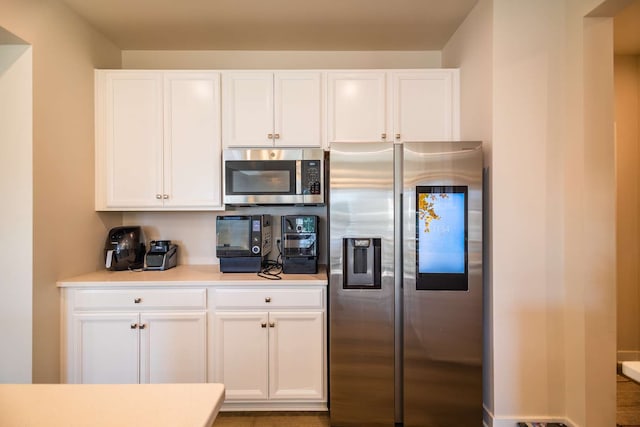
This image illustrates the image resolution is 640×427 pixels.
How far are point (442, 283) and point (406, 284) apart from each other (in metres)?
0.21

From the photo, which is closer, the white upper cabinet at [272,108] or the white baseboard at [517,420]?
the white baseboard at [517,420]

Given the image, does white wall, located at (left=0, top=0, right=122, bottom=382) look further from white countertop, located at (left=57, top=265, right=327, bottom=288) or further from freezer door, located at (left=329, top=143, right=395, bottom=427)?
freezer door, located at (left=329, top=143, right=395, bottom=427)

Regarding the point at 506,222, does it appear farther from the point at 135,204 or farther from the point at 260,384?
the point at 135,204

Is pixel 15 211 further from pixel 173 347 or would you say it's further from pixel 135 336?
pixel 173 347

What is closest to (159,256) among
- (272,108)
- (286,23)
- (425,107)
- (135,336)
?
(135,336)

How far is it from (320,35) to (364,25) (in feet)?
1.15

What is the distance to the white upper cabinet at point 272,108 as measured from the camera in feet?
8.17

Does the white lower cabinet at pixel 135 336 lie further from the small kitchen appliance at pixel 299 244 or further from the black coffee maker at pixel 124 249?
the small kitchen appliance at pixel 299 244

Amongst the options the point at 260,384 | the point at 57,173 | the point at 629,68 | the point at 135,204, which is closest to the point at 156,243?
the point at 135,204

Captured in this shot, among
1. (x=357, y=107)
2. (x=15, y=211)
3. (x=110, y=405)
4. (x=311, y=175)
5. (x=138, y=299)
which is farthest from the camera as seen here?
(x=357, y=107)

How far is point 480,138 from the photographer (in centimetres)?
213

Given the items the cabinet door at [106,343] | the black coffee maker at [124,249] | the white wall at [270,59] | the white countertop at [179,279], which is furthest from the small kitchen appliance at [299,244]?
the white wall at [270,59]

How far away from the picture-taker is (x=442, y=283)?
199cm

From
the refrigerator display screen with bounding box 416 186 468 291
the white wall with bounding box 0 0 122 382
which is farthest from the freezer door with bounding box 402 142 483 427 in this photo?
the white wall with bounding box 0 0 122 382
